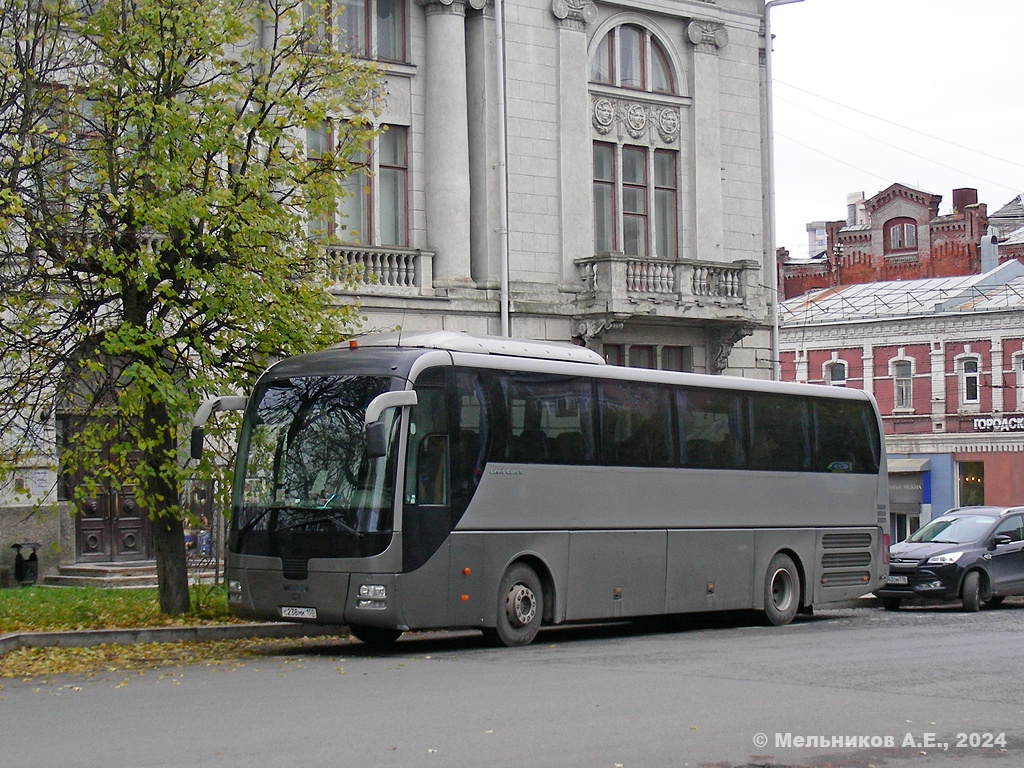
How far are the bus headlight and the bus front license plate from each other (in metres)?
0.58

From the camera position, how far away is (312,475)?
16969 mm

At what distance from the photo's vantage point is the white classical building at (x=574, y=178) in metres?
29.9

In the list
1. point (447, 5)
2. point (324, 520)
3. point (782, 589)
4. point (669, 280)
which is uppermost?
point (447, 5)

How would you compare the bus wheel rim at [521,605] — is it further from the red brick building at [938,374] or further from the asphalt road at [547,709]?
the red brick building at [938,374]

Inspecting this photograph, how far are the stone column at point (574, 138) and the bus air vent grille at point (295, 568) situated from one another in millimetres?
15446

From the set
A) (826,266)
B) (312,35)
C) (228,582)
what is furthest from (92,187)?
(826,266)

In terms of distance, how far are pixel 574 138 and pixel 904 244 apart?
46.1 m

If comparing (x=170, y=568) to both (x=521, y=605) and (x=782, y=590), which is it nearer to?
(x=521, y=605)

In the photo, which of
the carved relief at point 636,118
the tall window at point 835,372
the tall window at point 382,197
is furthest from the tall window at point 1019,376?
the tall window at point 382,197

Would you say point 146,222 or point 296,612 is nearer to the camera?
point 296,612

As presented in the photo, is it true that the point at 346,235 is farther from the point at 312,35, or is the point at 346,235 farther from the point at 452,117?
the point at 312,35

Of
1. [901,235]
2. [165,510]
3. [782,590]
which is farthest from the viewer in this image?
[901,235]

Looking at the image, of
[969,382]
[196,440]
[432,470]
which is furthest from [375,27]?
[969,382]

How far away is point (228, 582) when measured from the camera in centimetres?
1747
